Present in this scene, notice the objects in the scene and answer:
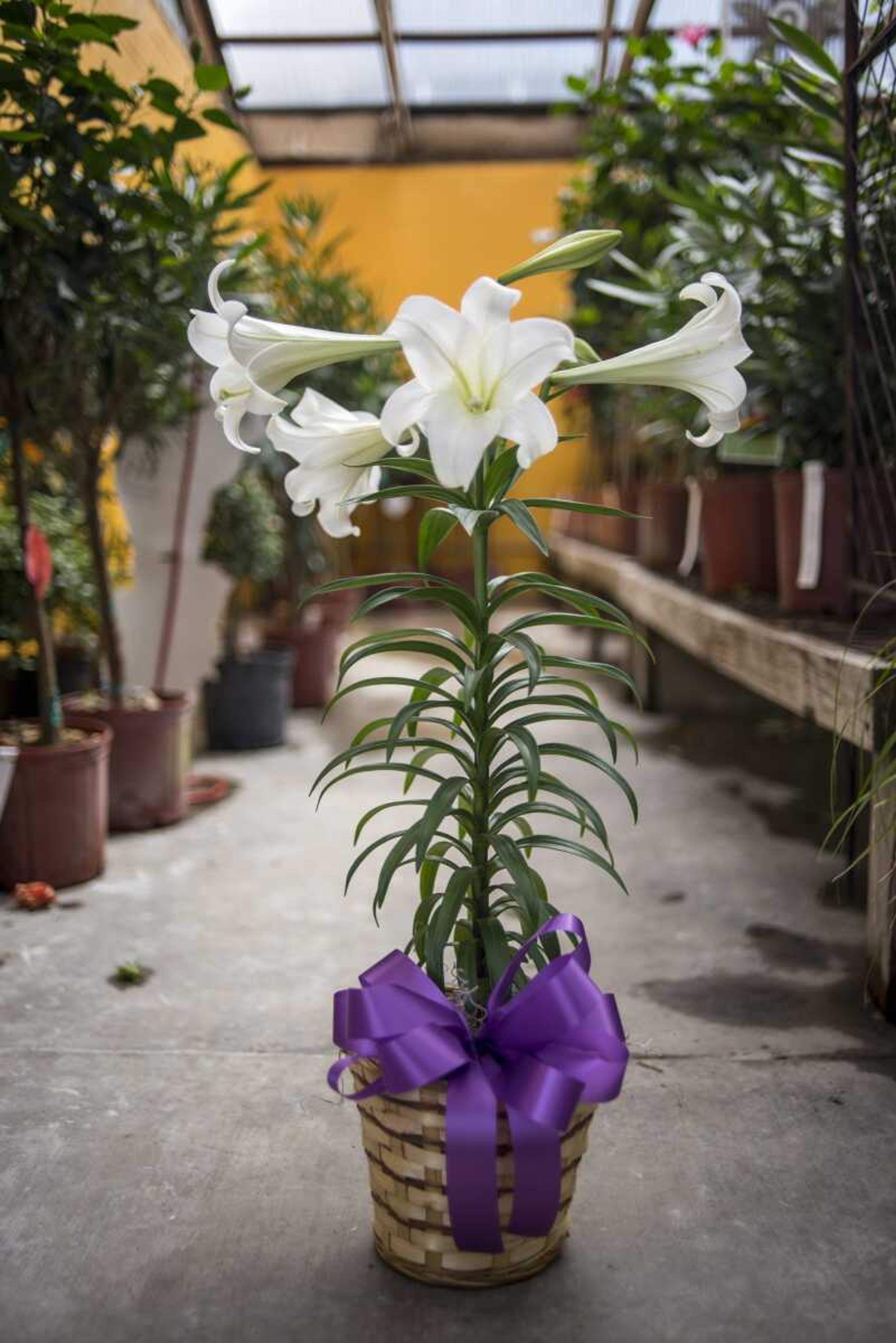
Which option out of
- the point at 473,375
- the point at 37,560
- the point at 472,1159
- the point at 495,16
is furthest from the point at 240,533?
the point at 495,16

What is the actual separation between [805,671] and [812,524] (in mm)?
478

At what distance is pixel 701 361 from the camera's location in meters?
1.49

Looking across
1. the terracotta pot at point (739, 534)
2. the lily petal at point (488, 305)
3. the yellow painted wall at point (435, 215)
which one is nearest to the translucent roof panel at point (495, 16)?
the yellow painted wall at point (435, 215)

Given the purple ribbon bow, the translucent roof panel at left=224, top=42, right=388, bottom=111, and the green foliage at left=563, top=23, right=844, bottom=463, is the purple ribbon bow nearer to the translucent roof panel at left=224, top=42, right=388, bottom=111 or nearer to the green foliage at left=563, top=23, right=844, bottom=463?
the green foliage at left=563, top=23, right=844, bottom=463

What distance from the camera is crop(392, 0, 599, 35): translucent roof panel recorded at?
8.43 m

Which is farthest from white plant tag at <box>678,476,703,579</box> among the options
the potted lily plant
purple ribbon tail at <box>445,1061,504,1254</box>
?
purple ribbon tail at <box>445,1061,504,1254</box>

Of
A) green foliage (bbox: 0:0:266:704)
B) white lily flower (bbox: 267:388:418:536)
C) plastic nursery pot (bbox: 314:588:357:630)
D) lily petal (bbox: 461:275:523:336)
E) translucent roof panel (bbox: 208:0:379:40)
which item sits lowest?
plastic nursery pot (bbox: 314:588:357:630)

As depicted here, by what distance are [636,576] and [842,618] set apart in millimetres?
1841

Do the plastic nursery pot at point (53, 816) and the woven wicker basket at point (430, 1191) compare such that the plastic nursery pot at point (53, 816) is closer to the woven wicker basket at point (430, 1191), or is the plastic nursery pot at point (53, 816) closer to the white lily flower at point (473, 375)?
the woven wicker basket at point (430, 1191)

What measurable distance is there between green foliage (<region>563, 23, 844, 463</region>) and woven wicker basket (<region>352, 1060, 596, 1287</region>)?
219cm

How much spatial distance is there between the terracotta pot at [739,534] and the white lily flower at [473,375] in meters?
2.40

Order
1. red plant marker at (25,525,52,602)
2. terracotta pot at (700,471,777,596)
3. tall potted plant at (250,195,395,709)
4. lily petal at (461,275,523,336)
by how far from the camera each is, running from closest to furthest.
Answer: lily petal at (461,275,523,336) → red plant marker at (25,525,52,602) → terracotta pot at (700,471,777,596) → tall potted plant at (250,195,395,709)

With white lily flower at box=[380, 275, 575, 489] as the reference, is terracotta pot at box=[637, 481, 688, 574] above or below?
below

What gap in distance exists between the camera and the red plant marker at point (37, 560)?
2900 millimetres
